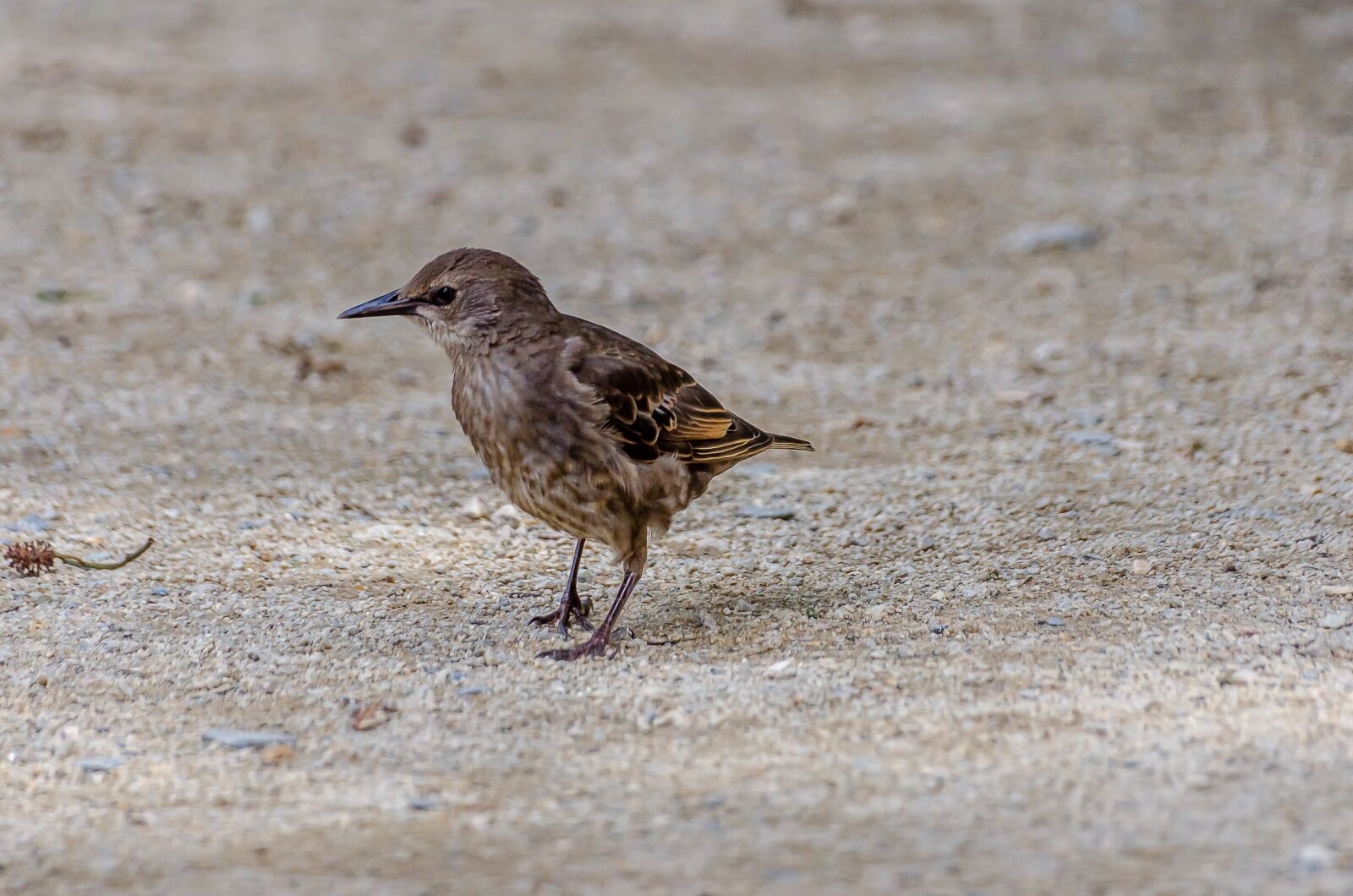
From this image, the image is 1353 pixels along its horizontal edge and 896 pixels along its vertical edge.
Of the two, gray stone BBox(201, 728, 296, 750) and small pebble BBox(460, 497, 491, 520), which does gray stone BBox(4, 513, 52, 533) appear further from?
gray stone BBox(201, 728, 296, 750)

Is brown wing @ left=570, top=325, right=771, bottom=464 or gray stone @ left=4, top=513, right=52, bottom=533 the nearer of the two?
brown wing @ left=570, top=325, right=771, bottom=464

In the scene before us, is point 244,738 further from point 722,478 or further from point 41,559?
point 722,478

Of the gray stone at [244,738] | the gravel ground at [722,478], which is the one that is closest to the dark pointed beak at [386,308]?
the gravel ground at [722,478]

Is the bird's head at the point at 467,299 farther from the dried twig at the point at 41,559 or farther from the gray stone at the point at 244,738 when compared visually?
the gray stone at the point at 244,738

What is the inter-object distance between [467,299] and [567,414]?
0.52m

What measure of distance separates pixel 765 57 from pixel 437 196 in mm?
3731

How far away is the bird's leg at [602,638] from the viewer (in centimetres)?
434

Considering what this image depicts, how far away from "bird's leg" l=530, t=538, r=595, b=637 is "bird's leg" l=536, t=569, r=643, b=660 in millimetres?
79

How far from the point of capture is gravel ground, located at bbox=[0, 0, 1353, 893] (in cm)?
335

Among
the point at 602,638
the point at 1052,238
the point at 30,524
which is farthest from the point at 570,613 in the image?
the point at 1052,238

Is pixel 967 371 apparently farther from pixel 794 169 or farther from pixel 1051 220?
pixel 794 169

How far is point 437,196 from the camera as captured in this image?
370 inches

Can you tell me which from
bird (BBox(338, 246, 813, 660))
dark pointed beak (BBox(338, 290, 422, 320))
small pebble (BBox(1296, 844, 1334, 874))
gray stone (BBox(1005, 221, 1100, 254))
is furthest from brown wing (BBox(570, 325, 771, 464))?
gray stone (BBox(1005, 221, 1100, 254))

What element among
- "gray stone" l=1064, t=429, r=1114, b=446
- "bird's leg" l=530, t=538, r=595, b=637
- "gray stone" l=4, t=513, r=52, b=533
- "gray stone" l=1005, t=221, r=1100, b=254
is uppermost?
"gray stone" l=1005, t=221, r=1100, b=254
